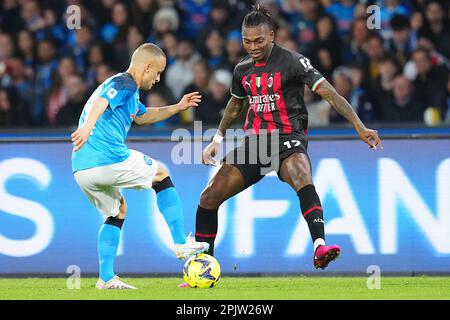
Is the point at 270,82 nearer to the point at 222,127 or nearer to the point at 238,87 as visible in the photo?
the point at 238,87

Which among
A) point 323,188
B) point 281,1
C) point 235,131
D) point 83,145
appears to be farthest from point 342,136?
point 281,1

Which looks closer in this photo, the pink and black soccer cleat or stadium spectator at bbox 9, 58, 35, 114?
the pink and black soccer cleat

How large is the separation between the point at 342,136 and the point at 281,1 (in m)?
3.52

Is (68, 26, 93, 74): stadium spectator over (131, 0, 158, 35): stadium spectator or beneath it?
beneath

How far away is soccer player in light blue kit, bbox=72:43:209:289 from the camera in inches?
275

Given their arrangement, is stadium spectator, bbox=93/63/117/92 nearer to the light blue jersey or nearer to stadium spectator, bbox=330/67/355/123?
stadium spectator, bbox=330/67/355/123

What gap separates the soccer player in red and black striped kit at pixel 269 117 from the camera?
7062 millimetres

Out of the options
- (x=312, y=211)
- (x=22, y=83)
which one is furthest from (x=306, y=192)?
(x=22, y=83)

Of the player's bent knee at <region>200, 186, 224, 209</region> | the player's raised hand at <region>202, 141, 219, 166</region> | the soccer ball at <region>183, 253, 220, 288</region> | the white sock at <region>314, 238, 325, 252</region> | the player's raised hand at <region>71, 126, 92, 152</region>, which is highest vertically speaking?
the player's raised hand at <region>71, 126, 92, 152</region>

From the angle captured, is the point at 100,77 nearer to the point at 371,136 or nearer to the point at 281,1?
the point at 281,1

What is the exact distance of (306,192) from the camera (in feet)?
22.9

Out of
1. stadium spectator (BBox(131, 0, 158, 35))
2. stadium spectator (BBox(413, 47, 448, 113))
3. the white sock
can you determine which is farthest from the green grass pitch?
stadium spectator (BBox(131, 0, 158, 35))

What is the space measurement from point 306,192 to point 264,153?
446 millimetres

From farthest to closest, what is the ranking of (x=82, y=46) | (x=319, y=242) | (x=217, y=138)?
1. (x=82, y=46)
2. (x=217, y=138)
3. (x=319, y=242)
